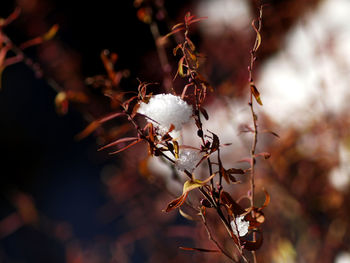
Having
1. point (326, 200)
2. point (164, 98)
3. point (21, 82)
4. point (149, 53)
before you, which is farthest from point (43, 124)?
Answer: point (164, 98)

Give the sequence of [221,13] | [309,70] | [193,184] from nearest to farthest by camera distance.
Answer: [193,184] < [309,70] < [221,13]

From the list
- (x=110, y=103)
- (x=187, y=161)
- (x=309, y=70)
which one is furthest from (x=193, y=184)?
(x=309, y=70)

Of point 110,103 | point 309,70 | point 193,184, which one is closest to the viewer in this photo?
point 193,184

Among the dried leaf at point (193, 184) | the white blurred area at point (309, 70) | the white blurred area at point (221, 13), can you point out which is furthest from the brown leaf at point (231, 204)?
the white blurred area at point (221, 13)

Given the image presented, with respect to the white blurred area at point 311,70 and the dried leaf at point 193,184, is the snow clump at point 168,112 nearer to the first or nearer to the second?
the dried leaf at point 193,184

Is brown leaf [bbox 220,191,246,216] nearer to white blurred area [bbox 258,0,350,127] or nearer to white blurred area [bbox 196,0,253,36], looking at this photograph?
white blurred area [bbox 258,0,350,127]

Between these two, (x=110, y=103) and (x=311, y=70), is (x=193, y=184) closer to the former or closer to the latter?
(x=110, y=103)

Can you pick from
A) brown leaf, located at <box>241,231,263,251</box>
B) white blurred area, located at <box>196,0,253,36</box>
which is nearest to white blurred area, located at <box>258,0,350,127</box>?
white blurred area, located at <box>196,0,253,36</box>

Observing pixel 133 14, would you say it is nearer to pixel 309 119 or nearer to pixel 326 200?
pixel 309 119
